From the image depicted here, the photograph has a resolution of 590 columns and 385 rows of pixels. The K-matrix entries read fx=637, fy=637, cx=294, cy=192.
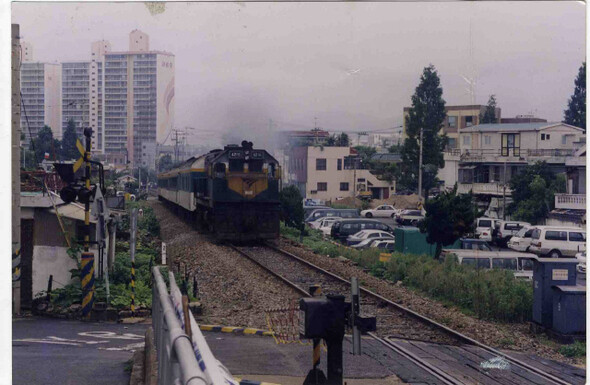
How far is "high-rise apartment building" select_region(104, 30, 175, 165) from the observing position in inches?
351

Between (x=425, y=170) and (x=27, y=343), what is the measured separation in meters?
13.4

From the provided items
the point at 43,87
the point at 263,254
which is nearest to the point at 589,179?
the point at 43,87

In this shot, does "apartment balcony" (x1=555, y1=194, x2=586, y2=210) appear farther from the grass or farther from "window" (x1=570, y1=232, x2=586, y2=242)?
the grass

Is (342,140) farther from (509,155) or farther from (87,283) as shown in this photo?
(87,283)

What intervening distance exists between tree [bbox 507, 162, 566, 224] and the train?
5993mm

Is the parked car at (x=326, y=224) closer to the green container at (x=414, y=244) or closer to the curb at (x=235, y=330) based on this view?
the green container at (x=414, y=244)

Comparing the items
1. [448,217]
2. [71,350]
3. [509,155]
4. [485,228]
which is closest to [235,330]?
[71,350]

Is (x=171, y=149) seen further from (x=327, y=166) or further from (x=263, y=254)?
(x=327, y=166)

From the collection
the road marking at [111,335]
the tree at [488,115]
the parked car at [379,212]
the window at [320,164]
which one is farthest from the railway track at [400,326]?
the parked car at [379,212]

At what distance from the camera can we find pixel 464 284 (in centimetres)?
981

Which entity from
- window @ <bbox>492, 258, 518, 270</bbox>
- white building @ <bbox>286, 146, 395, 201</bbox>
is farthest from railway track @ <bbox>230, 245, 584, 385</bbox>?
white building @ <bbox>286, 146, 395, 201</bbox>

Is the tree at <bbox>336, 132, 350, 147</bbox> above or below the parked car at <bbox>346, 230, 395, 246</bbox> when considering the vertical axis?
above

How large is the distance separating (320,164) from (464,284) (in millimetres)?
10178

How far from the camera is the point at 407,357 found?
633 centimetres
